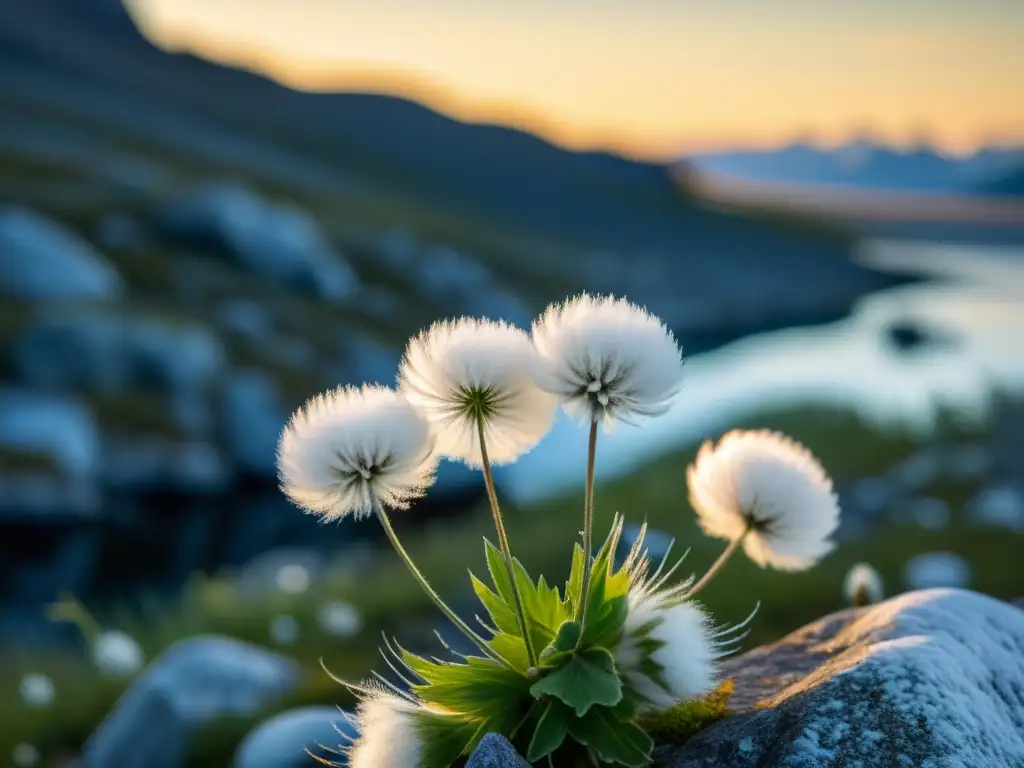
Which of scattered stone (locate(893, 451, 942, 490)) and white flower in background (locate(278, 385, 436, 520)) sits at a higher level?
white flower in background (locate(278, 385, 436, 520))

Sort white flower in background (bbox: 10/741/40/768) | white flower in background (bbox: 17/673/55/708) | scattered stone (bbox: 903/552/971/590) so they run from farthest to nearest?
1. scattered stone (bbox: 903/552/971/590)
2. white flower in background (bbox: 17/673/55/708)
3. white flower in background (bbox: 10/741/40/768)

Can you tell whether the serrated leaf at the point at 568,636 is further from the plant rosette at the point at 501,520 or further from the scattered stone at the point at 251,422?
the scattered stone at the point at 251,422

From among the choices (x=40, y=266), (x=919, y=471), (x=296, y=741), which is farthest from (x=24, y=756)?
(x=40, y=266)

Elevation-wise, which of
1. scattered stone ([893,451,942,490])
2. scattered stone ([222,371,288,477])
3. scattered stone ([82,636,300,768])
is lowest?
scattered stone ([222,371,288,477])

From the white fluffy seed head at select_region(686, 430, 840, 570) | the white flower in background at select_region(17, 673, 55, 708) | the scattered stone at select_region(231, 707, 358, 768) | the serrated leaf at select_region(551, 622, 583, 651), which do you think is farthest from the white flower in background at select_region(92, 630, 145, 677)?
the white fluffy seed head at select_region(686, 430, 840, 570)

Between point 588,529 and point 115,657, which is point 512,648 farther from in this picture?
point 115,657

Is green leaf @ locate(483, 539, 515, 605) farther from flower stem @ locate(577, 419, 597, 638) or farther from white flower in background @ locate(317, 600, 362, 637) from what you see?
white flower in background @ locate(317, 600, 362, 637)
